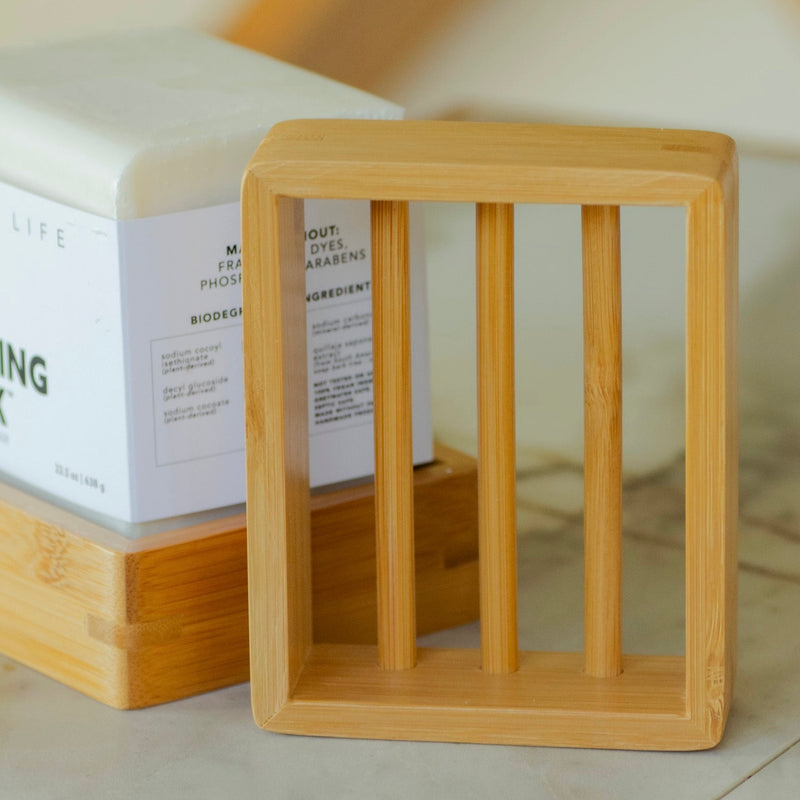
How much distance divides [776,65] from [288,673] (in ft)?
3.32

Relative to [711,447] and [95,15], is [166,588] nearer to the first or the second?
[711,447]

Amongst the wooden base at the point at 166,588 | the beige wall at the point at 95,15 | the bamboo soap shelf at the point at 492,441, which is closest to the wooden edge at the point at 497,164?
the bamboo soap shelf at the point at 492,441

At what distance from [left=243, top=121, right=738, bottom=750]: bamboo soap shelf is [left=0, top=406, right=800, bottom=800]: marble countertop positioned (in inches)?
0.5

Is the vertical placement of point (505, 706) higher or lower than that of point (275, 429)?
lower

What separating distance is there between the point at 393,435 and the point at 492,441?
0.04 metres

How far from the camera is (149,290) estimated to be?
0.62 metres

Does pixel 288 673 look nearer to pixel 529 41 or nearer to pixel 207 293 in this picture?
pixel 207 293

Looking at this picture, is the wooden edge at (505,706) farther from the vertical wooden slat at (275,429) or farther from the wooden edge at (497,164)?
the wooden edge at (497,164)

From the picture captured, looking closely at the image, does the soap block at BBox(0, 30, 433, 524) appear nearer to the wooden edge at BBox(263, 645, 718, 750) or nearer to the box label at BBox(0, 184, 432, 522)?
the box label at BBox(0, 184, 432, 522)

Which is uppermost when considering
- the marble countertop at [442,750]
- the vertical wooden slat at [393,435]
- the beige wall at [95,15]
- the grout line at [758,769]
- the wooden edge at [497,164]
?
the beige wall at [95,15]

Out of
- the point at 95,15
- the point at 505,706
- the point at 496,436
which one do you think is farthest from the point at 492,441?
the point at 95,15

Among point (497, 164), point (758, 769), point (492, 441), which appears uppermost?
point (497, 164)

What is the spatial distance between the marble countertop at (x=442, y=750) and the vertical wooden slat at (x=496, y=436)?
0.17ft

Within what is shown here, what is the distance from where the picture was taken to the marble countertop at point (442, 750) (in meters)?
0.59
